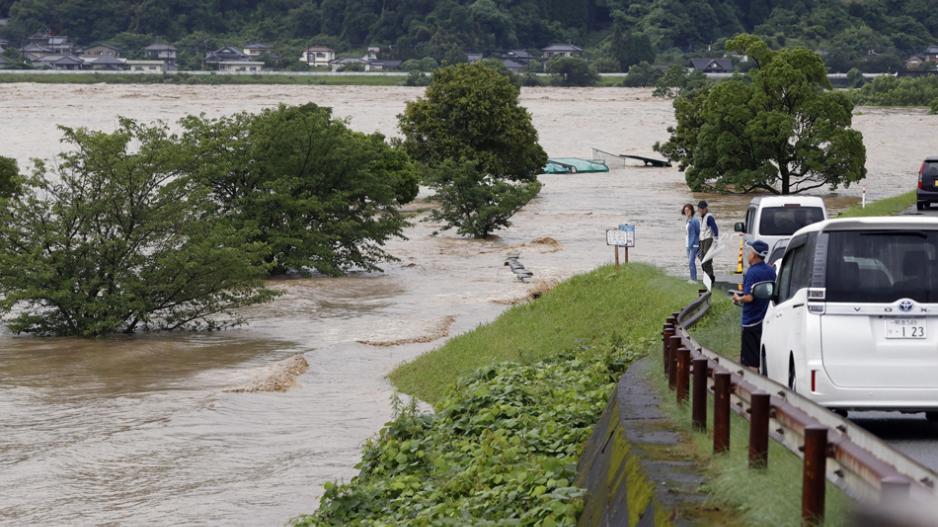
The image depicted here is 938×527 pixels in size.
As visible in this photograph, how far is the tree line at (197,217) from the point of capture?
3188cm

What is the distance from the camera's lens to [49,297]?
31.0 meters

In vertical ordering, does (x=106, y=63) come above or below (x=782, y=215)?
above

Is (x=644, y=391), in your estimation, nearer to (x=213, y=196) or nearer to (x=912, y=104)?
(x=213, y=196)

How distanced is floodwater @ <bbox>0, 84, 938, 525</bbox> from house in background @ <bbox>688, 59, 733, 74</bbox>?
122 meters

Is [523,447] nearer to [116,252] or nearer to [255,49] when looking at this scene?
[116,252]

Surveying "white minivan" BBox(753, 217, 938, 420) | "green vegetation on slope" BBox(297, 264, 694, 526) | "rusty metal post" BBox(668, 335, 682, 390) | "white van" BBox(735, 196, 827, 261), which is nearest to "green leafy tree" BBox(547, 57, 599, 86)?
"white van" BBox(735, 196, 827, 261)

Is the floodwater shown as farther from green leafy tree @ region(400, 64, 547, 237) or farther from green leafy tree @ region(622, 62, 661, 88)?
green leafy tree @ region(622, 62, 661, 88)

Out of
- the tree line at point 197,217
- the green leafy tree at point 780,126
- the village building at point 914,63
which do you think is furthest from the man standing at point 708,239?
the village building at point 914,63

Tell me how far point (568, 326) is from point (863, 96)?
14277cm

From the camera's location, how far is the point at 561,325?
24422 mm

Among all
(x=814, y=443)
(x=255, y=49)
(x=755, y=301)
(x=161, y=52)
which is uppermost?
(x=255, y=49)

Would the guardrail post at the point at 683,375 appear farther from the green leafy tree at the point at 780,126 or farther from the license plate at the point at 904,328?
the green leafy tree at the point at 780,126

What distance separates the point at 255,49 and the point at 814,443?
190 m

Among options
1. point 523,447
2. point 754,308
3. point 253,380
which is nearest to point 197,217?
point 253,380
